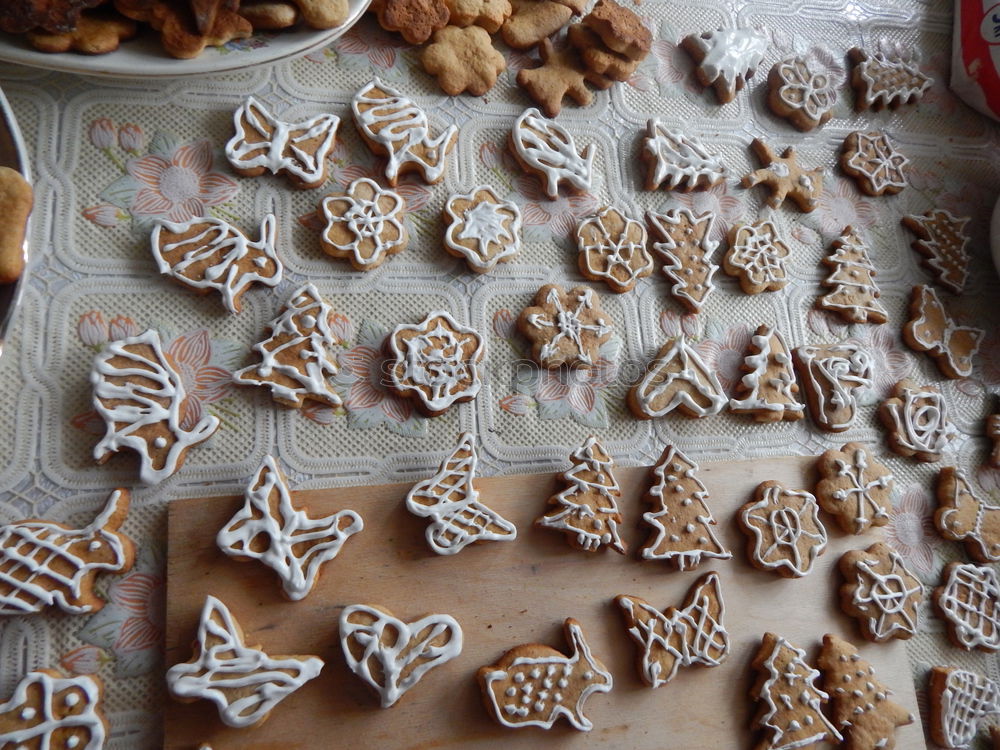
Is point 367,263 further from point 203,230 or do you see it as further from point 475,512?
point 475,512

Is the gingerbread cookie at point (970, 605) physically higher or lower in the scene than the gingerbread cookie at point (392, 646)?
lower

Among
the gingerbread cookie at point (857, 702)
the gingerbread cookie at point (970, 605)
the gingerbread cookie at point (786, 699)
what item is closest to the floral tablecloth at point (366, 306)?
the gingerbread cookie at point (970, 605)

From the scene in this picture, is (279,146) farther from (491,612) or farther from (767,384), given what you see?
(767,384)

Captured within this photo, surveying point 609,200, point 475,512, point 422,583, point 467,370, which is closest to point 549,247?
point 609,200

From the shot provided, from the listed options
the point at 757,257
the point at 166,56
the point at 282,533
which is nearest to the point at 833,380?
the point at 757,257

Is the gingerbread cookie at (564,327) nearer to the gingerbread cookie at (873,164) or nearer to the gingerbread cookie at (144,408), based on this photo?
the gingerbread cookie at (144,408)

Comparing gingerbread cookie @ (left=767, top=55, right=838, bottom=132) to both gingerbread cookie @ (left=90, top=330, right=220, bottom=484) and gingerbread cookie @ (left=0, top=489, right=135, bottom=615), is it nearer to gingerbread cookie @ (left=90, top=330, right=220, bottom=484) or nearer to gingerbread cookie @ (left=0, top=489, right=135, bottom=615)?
gingerbread cookie @ (left=90, top=330, right=220, bottom=484)
